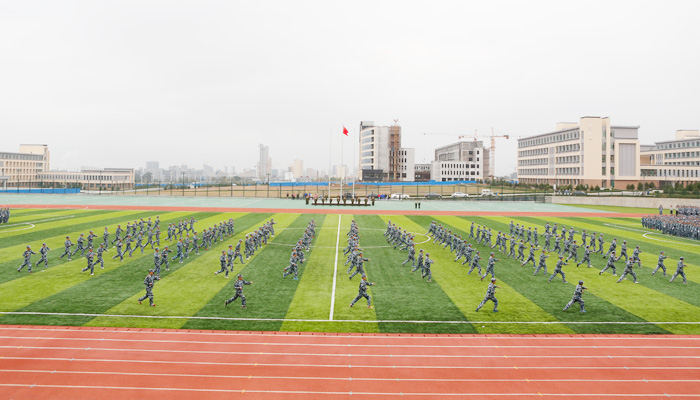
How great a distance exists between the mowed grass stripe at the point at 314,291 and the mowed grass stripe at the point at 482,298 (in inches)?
218

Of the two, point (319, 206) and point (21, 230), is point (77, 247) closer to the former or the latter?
point (21, 230)

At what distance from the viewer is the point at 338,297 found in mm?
17922

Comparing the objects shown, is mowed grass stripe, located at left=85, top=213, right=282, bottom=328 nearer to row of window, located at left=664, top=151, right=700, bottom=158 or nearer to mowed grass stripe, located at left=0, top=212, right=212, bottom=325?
mowed grass stripe, located at left=0, top=212, right=212, bottom=325

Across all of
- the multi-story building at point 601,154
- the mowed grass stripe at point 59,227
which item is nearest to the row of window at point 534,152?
the multi-story building at point 601,154

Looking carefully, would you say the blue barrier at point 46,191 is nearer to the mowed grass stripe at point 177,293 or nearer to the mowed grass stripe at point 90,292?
the mowed grass stripe at point 90,292

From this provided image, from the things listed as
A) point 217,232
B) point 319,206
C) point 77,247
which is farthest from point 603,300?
point 319,206

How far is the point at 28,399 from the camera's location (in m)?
9.81

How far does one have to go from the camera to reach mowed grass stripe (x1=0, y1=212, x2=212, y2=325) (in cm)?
1479

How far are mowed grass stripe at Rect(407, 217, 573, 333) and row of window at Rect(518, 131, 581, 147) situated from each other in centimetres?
8406

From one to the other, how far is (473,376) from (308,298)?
27.1 ft

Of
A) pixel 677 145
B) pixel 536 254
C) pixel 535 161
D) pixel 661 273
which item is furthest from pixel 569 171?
pixel 661 273

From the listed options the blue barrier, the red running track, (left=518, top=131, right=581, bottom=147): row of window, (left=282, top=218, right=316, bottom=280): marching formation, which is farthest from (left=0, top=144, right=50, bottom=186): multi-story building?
(left=518, top=131, right=581, bottom=147): row of window

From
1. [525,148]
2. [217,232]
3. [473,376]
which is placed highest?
[525,148]

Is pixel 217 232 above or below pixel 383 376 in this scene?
above
